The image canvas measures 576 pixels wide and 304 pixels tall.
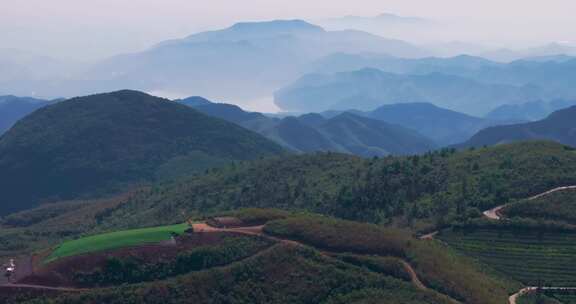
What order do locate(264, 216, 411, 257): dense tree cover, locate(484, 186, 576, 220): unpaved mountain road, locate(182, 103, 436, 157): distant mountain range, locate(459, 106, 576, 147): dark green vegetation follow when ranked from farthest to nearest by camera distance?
locate(182, 103, 436, 157): distant mountain range
locate(459, 106, 576, 147): dark green vegetation
locate(484, 186, 576, 220): unpaved mountain road
locate(264, 216, 411, 257): dense tree cover

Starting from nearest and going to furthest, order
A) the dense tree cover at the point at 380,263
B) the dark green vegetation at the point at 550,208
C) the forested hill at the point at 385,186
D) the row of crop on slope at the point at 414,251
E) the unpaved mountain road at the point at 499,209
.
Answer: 1. the row of crop on slope at the point at 414,251
2. the dense tree cover at the point at 380,263
3. the dark green vegetation at the point at 550,208
4. the unpaved mountain road at the point at 499,209
5. the forested hill at the point at 385,186

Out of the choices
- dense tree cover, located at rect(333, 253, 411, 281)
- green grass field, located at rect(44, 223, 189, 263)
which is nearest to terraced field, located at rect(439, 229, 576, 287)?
dense tree cover, located at rect(333, 253, 411, 281)

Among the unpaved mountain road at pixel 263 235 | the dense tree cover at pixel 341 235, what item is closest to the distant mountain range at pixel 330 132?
the unpaved mountain road at pixel 263 235

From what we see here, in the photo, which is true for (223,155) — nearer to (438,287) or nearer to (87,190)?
(87,190)

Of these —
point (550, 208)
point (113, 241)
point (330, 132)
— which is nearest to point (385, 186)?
point (550, 208)

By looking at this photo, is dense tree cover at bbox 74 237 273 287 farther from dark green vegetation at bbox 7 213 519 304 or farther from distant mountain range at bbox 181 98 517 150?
distant mountain range at bbox 181 98 517 150

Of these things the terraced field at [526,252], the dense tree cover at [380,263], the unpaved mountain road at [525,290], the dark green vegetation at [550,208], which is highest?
the dark green vegetation at [550,208]

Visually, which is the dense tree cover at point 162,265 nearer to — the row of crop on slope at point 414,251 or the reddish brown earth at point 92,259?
the reddish brown earth at point 92,259
